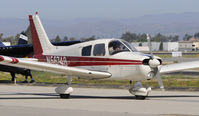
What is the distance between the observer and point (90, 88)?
2538cm

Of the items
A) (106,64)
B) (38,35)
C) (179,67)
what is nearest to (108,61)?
(106,64)

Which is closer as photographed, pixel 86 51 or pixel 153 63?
pixel 153 63

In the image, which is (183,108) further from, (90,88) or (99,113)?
(90,88)

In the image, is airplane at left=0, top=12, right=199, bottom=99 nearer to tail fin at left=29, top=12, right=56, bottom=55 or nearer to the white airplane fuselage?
the white airplane fuselage

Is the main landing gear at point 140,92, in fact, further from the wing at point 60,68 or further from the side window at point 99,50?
the side window at point 99,50

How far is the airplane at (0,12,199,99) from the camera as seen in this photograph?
17656 mm

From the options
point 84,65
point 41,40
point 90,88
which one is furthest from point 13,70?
point 84,65

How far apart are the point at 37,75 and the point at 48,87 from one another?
10792 millimetres

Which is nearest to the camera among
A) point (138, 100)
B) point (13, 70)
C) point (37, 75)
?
point (138, 100)

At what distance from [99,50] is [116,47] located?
707 mm

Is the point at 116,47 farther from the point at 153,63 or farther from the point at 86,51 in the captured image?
the point at 153,63

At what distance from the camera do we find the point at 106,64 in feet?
60.6

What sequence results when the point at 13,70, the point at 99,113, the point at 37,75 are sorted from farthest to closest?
the point at 37,75
the point at 13,70
the point at 99,113

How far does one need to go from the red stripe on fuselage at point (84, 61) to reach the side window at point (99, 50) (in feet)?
0.64
